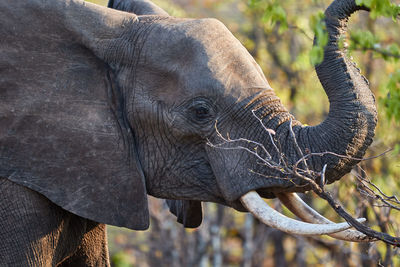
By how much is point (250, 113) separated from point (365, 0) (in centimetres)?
78

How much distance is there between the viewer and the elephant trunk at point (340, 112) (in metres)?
3.73

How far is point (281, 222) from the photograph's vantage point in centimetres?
371

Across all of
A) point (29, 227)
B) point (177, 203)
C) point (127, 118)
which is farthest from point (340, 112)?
point (29, 227)

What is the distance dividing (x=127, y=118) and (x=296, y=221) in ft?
3.30

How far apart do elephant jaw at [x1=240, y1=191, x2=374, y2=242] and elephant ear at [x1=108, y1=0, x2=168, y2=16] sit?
1.27 m

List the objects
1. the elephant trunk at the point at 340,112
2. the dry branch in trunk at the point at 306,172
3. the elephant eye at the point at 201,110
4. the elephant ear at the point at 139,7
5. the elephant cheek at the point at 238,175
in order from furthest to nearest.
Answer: the elephant ear at the point at 139,7, the elephant eye at the point at 201,110, the elephant cheek at the point at 238,175, the elephant trunk at the point at 340,112, the dry branch in trunk at the point at 306,172

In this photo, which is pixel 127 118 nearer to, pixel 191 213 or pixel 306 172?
pixel 191 213

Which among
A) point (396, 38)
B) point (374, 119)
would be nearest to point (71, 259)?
point (374, 119)

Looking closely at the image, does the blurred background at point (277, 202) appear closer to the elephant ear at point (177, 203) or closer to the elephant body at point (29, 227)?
the elephant ear at point (177, 203)

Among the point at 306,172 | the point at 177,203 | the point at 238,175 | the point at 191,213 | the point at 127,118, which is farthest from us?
the point at 177,203

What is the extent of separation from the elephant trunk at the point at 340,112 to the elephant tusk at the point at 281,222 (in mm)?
273

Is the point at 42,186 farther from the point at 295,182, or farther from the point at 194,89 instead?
the point at 295,182

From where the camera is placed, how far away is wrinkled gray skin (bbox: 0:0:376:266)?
3830mm

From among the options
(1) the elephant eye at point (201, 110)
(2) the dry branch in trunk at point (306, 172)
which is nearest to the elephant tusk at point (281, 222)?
(2) the dry branch in trunk at point (306, 172)
